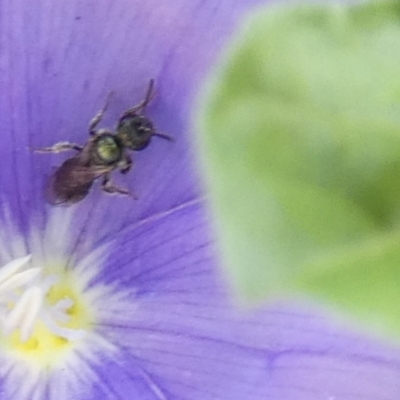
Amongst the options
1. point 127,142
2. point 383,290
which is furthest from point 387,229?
point 127,142

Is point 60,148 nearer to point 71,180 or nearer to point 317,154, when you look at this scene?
point 71,180

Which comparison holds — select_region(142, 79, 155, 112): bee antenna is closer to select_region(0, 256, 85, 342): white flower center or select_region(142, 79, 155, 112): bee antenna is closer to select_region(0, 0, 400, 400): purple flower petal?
select_region(0, 0, 400, 400): purple flower petal

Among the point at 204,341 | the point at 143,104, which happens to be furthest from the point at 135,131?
the point at 204,341

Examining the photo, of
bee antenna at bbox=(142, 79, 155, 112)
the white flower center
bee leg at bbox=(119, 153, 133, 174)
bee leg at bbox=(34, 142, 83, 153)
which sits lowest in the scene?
the white flower center

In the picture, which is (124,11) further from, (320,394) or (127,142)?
(320,394)

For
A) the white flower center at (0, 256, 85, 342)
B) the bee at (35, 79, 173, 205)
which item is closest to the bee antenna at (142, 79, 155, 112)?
the bee at (35, 79, 173, 205)

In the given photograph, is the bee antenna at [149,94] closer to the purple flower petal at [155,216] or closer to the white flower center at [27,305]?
→ the purple flower petal at [155,216]
